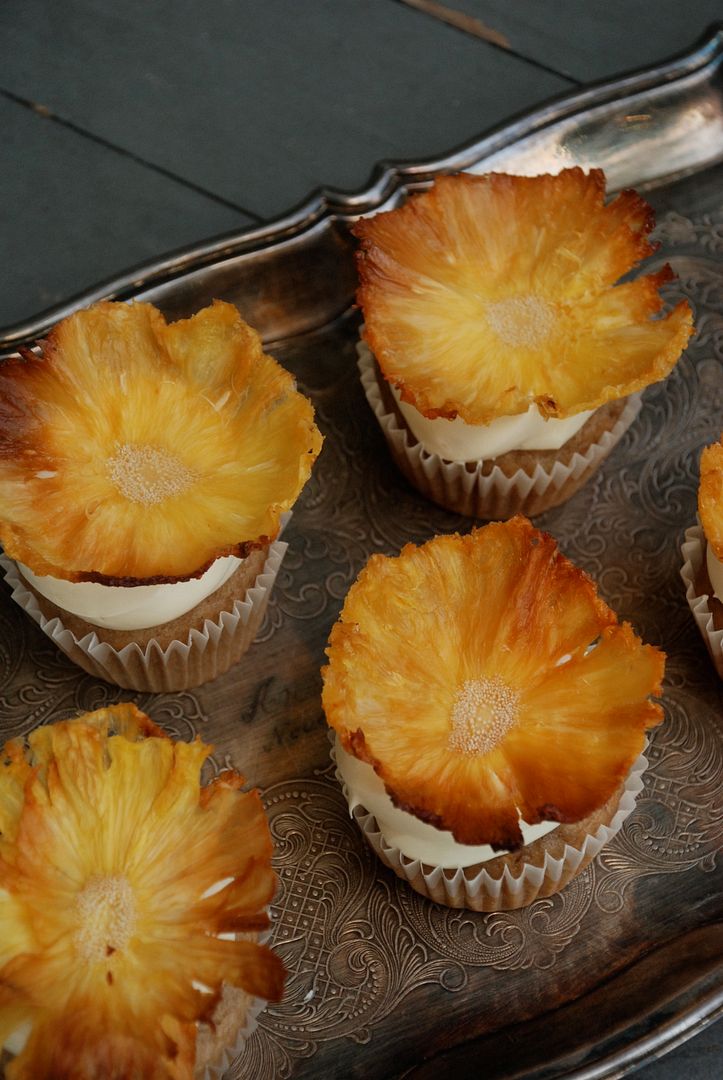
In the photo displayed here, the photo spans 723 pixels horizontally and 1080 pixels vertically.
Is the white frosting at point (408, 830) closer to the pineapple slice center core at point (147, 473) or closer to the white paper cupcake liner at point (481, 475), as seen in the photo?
the pineapple slice center core at point (147, 473)

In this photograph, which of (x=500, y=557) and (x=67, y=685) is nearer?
(x=500, y=557)

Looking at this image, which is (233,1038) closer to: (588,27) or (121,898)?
(121,898)

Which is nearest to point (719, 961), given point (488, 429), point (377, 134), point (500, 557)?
point (500, 557)

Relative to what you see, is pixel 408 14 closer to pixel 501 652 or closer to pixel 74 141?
pixel 74 141

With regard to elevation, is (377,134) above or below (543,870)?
above

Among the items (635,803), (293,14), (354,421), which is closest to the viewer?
(635,803)
